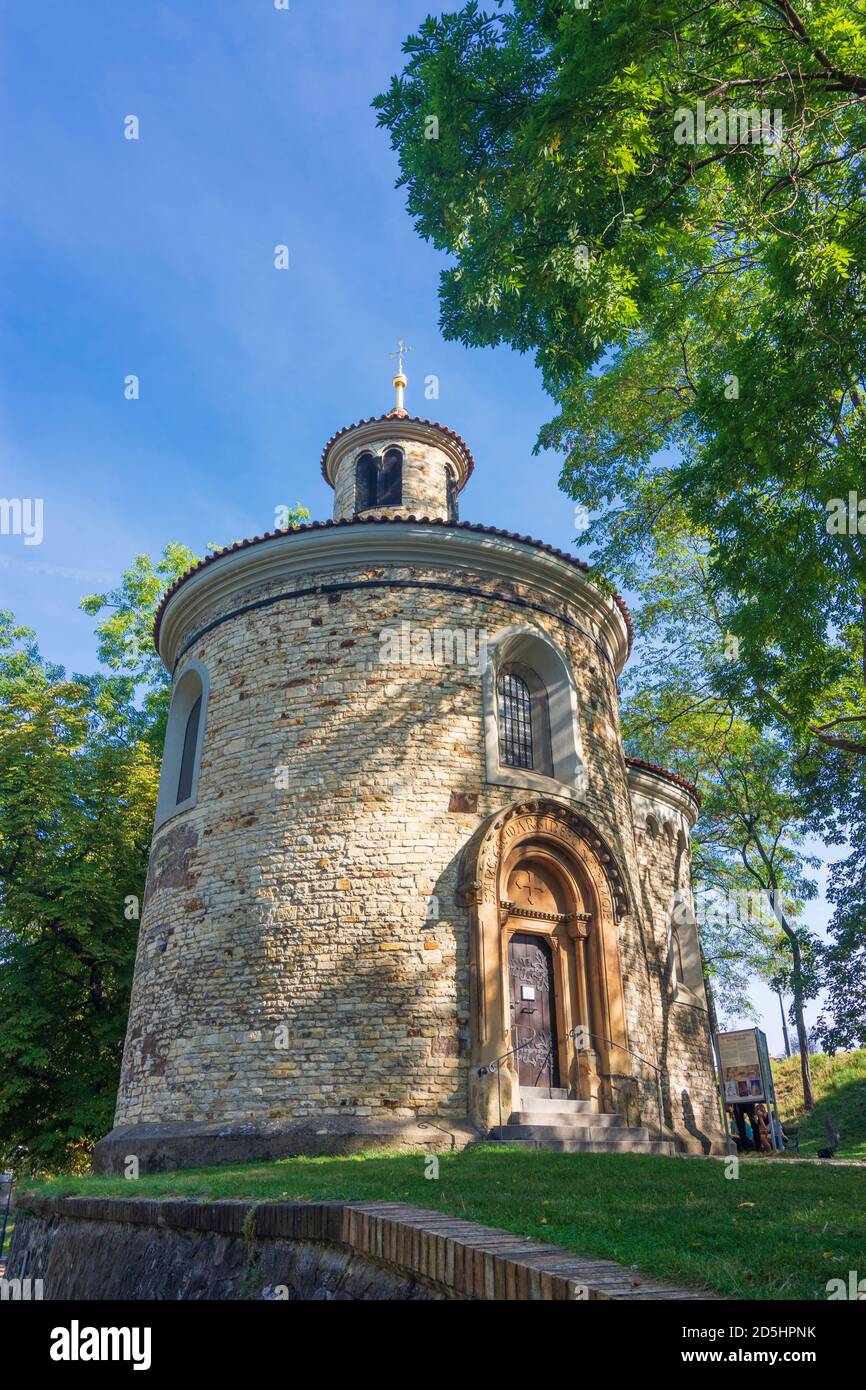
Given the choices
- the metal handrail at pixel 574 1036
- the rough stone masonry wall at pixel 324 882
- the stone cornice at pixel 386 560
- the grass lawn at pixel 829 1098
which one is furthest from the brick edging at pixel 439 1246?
the grass lawn at pixel 829 1098

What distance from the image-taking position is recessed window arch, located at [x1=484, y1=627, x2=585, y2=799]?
13.7 metres

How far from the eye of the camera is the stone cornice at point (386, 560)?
13.7m

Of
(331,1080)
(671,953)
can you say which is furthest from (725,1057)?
(331,1080)

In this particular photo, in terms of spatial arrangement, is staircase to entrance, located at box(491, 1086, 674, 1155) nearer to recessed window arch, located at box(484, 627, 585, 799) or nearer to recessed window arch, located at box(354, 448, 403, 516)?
recessed window arch, located at box(484, 627, 585, 799)

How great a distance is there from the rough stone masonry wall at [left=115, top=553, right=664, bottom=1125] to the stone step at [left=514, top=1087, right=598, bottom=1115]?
0.97 m

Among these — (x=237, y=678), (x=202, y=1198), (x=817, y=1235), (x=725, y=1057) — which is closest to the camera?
(x=817, y=1235)

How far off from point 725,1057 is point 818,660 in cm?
1370

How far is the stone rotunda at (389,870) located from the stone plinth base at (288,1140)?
0.11 feet

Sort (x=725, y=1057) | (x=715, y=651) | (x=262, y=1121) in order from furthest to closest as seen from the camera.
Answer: (x=715, y=651) < (x=725, y=1057) < (x=262, y=1121)

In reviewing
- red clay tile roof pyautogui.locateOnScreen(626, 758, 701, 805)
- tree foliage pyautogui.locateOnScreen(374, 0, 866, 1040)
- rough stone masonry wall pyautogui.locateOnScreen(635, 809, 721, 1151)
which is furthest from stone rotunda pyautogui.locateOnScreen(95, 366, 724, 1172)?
tree foliage pyautogui.locateOnScreen(374, 0, 866, 1040)

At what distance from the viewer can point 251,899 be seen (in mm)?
12102

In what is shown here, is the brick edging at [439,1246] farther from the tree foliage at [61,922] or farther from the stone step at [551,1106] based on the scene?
the tree foliage at [61,922]

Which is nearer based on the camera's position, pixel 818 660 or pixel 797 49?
pixel 797 49

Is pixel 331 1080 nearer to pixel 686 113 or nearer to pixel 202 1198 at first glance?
pixel 202 1198
